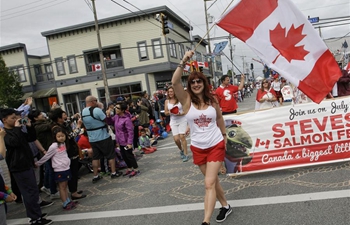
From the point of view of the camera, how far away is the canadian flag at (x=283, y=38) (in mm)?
4215

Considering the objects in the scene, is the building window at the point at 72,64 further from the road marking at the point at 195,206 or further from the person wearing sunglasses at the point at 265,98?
the road marking at the point at 195,206

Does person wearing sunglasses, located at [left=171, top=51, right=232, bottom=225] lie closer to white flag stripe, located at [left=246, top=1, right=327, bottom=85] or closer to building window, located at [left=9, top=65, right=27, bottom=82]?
white flag stripe, located at [left=246, top=1, right=327, bottom=85]

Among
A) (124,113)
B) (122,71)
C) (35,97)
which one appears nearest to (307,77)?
(124,113)

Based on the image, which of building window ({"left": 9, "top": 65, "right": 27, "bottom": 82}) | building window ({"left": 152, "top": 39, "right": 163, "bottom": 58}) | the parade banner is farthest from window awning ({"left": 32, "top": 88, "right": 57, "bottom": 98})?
the parade banner

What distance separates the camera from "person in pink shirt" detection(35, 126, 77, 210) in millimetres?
4783

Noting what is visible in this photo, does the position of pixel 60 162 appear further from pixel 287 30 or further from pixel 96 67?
pixel 96 67

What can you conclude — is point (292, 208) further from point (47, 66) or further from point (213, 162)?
point (47, 66)

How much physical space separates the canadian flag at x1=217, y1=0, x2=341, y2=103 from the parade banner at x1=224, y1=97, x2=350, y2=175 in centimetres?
85

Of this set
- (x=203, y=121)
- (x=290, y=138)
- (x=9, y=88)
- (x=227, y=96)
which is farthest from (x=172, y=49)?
(x=203, y=121)

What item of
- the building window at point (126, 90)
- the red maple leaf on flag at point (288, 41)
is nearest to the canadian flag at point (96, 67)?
the building window at point (126, 90)

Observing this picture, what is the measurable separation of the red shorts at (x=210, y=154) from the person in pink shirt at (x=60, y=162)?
8.28 feet

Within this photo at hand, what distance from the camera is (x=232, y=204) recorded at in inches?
158

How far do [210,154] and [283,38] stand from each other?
7.20 feet

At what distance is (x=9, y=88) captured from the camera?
29.0 metres
